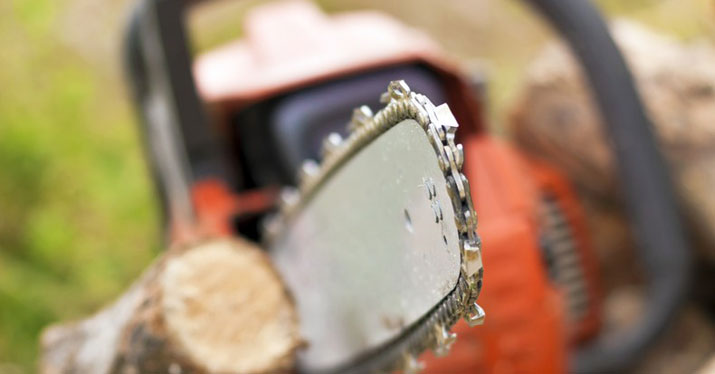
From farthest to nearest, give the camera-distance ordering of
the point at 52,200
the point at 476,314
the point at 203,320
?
the point at 52,200
the point at 203,320
the point at 476,314

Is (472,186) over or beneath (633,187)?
over

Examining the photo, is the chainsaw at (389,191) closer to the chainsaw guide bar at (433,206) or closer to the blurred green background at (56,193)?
the chainsaw guide bar at (433,206)

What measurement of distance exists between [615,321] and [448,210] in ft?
3.96

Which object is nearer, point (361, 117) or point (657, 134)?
point (361, 117)

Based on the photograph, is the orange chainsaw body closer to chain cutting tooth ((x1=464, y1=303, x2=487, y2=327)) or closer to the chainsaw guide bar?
the chainsaw guide bar

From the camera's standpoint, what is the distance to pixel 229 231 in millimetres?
1185

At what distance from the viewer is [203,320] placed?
79cm

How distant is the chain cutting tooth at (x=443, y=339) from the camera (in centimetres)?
57

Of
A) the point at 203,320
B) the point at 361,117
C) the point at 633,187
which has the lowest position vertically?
the point at 633,187

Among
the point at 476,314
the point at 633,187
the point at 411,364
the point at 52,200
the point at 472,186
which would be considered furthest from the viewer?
the point at 52,200

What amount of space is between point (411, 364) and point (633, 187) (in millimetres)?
813

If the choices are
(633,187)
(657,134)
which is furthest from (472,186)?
(657,134)

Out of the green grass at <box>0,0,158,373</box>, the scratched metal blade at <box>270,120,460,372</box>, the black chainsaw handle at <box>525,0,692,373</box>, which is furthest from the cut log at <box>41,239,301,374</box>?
the green grass at <box>0,0,158,373</box>

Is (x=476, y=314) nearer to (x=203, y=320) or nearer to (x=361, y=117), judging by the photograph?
(x=361, y=117)
